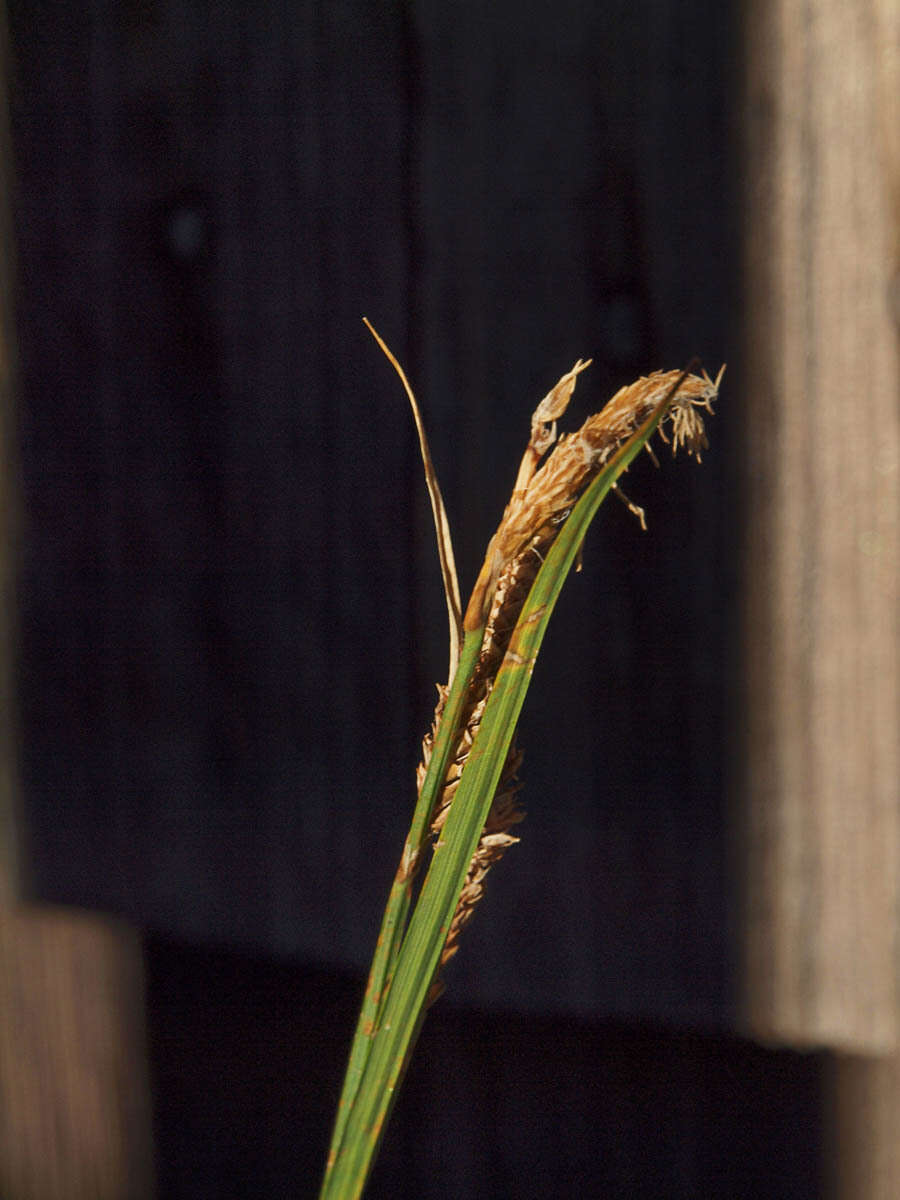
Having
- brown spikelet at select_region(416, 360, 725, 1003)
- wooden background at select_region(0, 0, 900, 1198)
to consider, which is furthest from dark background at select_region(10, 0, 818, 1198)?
brown spikelet at select_region(416, 360, 725, 1003)

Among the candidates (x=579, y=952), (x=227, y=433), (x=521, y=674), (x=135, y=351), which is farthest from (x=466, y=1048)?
(x=521, y=674)

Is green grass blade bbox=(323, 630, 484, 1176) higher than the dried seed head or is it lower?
lower

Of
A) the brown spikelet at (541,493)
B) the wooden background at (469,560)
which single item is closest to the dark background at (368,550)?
the wooden background at (469,560)

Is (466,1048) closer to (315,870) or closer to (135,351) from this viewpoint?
(315,870)

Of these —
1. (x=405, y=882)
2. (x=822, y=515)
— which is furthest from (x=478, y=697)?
(x=822, y=515)

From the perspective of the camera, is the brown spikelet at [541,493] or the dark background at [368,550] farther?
the dark background at [368,550]

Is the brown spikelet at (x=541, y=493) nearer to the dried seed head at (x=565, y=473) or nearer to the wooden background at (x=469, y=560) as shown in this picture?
the dried seed head at (x=565, y=473)

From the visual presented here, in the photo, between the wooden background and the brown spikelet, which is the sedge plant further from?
the wooden background
